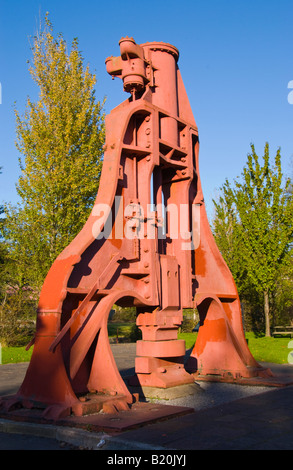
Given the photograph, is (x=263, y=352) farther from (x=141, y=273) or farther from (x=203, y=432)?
(x=203, y=432)

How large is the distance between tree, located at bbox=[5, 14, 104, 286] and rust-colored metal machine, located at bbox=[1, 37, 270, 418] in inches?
360

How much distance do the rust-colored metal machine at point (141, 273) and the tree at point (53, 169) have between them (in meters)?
9.14

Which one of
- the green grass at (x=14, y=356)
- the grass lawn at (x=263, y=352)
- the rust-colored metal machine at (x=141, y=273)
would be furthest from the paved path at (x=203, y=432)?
the green grass at (x=14, y=356)

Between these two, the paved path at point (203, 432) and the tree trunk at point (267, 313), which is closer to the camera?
the paved path at point (203, 432)

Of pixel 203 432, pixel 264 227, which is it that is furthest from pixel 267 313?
pixel 203 432

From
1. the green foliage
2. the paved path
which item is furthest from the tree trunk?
the paved path

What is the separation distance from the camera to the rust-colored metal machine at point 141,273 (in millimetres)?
6871

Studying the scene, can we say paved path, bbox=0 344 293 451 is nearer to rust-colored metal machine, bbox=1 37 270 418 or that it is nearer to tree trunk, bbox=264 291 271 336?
rust-colored metal machine, bbox=1 37 270 418

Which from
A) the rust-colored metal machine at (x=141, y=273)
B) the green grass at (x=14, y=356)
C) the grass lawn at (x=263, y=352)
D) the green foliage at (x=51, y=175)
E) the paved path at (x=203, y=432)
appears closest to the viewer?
the paved path at (x=203, y=432)

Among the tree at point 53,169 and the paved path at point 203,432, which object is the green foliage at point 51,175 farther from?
the paved path at point 203,432

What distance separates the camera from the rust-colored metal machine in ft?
22.5

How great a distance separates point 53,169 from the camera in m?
19.2
